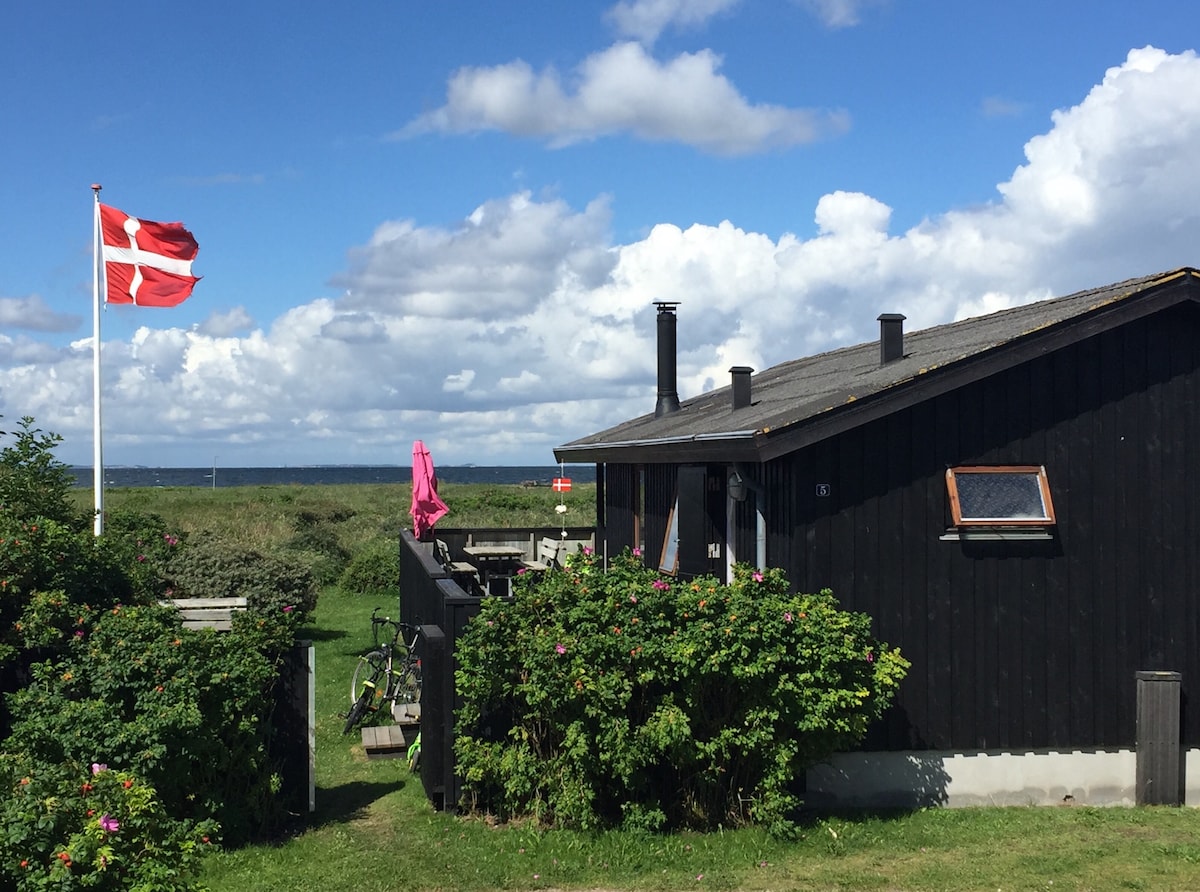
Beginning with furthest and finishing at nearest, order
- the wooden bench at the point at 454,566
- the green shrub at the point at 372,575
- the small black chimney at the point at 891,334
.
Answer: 1. the green shrub at the point at 372,575
2. the wooden bench at the point at 454,566
3. the small black chimney at the point at 891,334

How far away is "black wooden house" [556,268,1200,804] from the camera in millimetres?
9148

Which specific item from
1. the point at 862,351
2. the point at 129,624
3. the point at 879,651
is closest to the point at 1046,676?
the point at 879,651

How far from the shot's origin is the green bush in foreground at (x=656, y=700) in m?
8.02

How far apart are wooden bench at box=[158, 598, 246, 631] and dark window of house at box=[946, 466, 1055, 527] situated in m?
6.00

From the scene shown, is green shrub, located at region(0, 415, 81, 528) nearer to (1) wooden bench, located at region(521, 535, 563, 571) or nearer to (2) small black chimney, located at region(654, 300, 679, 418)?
(1) wooden bench, located at region(521, 535, 563, 571)

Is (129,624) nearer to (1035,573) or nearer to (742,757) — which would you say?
(742,757)

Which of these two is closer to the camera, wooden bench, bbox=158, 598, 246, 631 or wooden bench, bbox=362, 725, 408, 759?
wooden bench, bbox=158, 598, 246, 631

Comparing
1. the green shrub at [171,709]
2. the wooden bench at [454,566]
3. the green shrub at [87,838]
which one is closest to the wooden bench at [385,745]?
the green shrub at [171,709]

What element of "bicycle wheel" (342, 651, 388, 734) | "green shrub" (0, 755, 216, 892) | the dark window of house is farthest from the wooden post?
"green shrub" (0, 755, 216, 892)

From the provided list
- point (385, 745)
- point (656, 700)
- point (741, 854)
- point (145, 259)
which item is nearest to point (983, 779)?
point (741, 854)

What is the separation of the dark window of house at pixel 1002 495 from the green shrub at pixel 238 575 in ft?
31.4

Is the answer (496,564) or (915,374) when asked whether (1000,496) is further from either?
(496,564)

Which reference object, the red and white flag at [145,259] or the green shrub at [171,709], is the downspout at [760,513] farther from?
the red and white flag at [145,259]

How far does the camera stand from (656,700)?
821 centimetres
